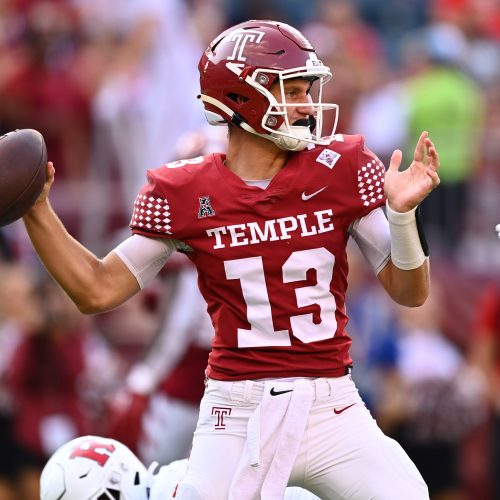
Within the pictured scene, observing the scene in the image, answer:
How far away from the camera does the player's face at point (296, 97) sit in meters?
4.57

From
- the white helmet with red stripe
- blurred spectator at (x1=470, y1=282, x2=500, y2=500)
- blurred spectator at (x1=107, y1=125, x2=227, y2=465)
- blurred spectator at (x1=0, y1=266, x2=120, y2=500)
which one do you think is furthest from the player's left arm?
blurred spectator at (x1=0, y1=266, x2=120, y2=500)

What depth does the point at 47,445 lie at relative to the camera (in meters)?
8.52

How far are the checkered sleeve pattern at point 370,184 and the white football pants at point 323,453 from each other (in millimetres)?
594

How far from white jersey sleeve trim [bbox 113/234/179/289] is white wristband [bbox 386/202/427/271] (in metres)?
0.73

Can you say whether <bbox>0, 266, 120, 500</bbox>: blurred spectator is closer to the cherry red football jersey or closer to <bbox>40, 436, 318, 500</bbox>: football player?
<bbox>40, 436, 318, 500</bbox>: football player

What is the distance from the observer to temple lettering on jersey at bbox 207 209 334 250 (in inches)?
177

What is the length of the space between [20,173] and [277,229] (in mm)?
833

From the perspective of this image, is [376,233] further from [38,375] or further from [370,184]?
[38,375]

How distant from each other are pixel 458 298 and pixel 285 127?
5.37 metres

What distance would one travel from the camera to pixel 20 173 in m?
4.42

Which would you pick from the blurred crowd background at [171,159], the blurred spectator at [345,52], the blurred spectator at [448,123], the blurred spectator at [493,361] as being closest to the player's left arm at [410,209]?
the blurred crowd background at [171,159]

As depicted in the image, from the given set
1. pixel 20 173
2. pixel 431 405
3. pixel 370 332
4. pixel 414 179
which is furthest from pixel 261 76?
pixel 370 332

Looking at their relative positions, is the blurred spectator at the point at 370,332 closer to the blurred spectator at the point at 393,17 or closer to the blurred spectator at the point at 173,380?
the blurred spectator at the point at 173,380

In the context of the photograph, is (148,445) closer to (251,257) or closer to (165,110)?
(251,257)
